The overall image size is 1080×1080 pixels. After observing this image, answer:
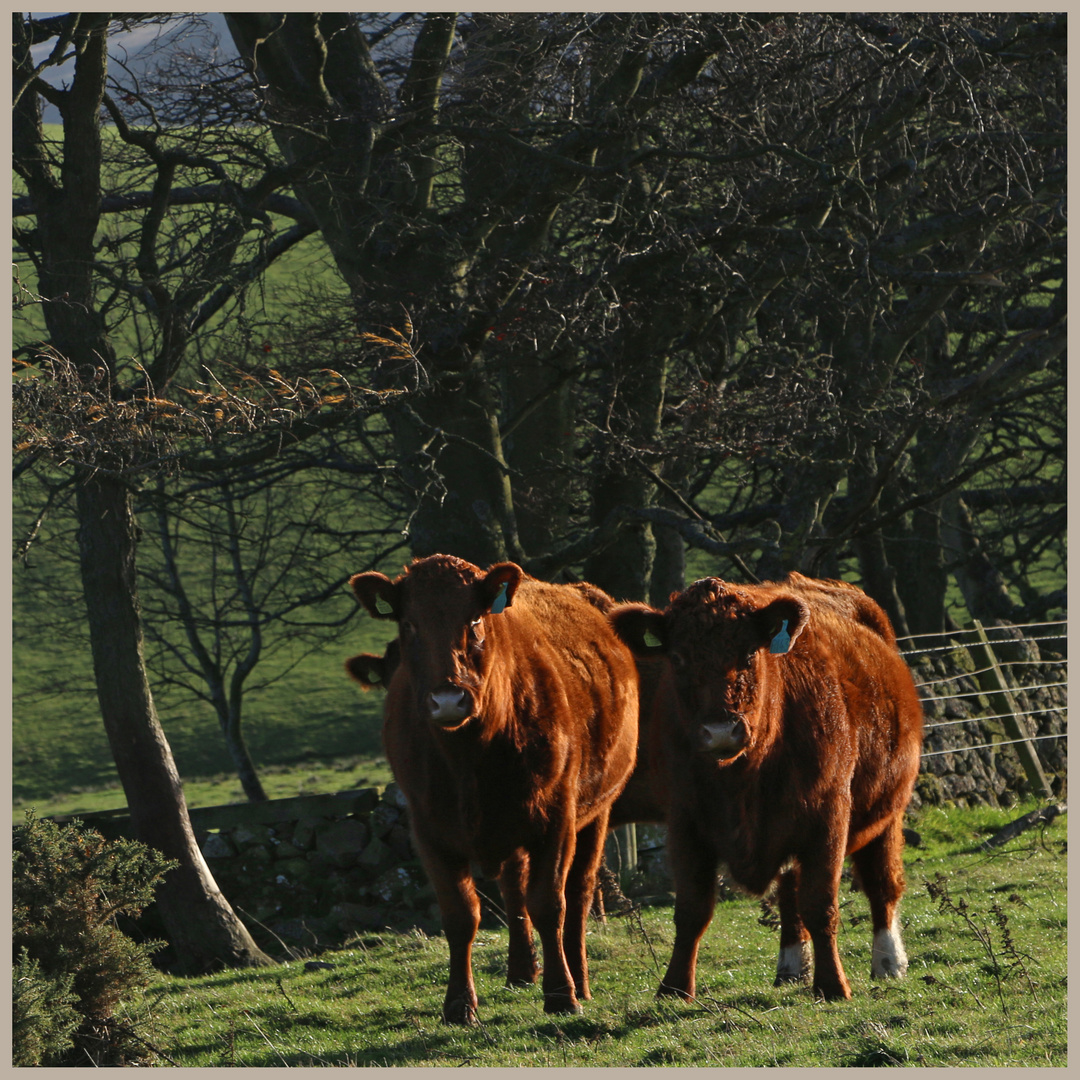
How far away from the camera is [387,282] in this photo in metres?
10.1

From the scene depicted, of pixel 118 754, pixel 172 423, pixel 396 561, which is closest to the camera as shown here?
pixel 172 423

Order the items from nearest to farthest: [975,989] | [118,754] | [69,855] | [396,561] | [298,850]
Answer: [975,989], [69,855], [118,754], [298,850], [396,561]

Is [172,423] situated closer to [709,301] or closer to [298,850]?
[709,301]

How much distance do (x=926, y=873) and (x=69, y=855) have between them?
6.77 meters

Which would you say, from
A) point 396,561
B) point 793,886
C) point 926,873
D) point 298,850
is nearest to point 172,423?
point 793,886

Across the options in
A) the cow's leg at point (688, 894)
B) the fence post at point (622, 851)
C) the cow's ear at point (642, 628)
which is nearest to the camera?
the cow's ear at point (642, 628)

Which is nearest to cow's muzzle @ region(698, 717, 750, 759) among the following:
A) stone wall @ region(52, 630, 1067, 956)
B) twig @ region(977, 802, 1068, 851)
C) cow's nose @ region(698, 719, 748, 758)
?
cow's nose @ region(698, 719, 748, 758)

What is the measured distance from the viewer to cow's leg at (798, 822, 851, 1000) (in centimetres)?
577

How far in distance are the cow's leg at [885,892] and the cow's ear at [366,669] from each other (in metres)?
3.00

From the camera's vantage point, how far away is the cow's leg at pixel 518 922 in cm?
623

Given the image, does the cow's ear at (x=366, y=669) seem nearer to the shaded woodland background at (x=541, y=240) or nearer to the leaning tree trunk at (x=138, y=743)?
the shaded woodland background at (x=541, y=240)

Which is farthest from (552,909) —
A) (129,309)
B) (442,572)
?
(129,309)

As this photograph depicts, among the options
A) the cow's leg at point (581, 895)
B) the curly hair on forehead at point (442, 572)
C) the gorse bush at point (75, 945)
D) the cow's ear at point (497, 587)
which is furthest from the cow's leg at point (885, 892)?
the gorse bush at point (75, 945)

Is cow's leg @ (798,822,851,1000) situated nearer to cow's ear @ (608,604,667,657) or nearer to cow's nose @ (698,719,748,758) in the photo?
cow's nose @ (698,719,748,758)
